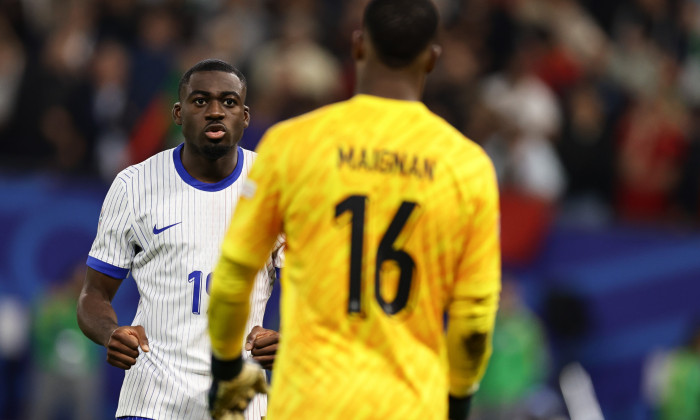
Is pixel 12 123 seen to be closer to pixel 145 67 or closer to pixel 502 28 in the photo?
pixel 145 67

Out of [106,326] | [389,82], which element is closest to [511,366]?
[106,326]

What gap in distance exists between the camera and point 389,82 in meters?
4.20

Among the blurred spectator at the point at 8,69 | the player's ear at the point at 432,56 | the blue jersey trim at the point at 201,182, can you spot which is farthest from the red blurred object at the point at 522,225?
the player's ear at the point at 432,56

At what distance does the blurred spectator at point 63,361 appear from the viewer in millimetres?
13367

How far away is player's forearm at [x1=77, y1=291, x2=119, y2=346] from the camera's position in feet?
18.1

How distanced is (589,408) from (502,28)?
4524 millimetres

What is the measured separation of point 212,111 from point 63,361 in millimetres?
8407

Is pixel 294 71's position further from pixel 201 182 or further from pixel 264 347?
pixel 264 347

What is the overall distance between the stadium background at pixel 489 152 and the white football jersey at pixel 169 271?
23.7 ft

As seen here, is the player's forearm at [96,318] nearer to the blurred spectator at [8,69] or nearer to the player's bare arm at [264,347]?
the player's bare arm at [264,347]

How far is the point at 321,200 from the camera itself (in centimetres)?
410

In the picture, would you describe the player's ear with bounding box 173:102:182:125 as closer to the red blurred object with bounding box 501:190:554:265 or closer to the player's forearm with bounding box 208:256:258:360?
the player's forearm with bounding box 208:256:258:360

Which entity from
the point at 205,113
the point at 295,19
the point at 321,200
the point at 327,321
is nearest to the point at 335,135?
the point at 321,200

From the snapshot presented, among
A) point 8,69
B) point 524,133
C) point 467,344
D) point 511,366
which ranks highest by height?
point 8,69
